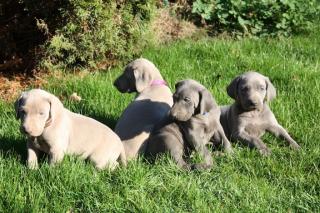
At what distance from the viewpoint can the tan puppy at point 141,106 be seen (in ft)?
19.1

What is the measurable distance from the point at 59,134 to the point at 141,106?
1165mm

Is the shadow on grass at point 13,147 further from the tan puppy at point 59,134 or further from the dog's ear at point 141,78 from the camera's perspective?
the dog's ear at point 141,78

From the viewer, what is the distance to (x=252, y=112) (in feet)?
21.3

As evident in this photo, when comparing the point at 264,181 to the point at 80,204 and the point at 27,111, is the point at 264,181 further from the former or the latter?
the point at 27,111

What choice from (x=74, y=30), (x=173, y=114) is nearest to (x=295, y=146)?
(x=173, y=114)

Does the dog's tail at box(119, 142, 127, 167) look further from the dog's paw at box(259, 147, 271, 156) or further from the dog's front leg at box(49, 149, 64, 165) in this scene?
the dog's paw at box(259, 147, 271, 156)

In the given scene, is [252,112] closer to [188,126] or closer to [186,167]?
[188,126]

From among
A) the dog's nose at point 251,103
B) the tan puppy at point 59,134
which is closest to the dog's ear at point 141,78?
the tan puppy at point 59,134

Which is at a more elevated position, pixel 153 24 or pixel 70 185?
pixel 153 24

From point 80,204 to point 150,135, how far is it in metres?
1.42

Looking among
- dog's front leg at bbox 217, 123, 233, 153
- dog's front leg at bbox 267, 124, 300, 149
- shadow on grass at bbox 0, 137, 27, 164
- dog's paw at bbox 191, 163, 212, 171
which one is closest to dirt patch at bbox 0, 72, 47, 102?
shadow on grass at bbox 0, 137, 27, 164

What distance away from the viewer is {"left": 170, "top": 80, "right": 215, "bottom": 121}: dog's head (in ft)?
18.4

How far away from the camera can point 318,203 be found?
4.82 meters

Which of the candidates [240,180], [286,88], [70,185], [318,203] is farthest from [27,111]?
[286,88]
